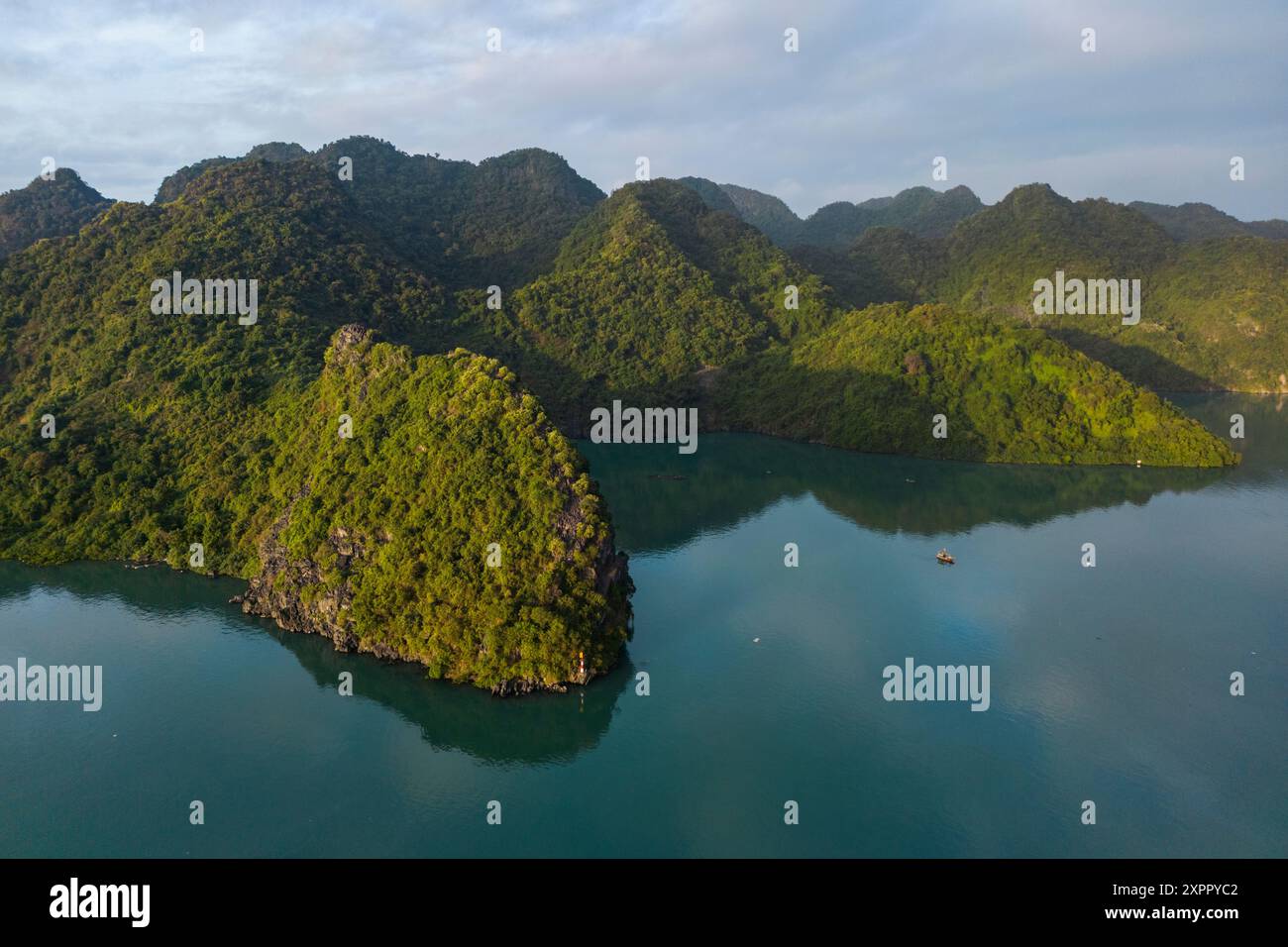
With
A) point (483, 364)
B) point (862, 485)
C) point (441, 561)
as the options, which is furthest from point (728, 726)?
point (862, 485)

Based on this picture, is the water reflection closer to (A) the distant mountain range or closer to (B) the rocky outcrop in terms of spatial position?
(A) the distant mountain range

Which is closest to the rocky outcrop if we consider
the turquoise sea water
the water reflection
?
the turquoise sea water

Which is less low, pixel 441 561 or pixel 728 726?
pixel 441 561

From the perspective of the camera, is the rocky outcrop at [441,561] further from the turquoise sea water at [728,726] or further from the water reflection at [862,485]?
the water reflection at [862,485]

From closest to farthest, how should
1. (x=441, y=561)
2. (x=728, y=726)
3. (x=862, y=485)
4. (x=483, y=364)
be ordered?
(x=728, y=726) → (x=441, y=561) → (x=483, y=364) → (x=862, y=485)

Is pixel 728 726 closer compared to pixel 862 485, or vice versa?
pixel 728 726

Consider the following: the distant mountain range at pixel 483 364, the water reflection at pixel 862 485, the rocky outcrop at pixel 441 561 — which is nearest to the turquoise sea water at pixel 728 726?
the rocky outcrop at pixel 441 561

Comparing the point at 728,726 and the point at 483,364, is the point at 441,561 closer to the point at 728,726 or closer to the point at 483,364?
the point at 483,364

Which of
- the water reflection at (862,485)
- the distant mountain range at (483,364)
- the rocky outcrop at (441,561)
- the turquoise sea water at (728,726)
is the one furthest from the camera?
the water reflection at (862,485)

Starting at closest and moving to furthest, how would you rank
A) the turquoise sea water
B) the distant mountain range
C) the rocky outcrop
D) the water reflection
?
→ the turquoise sea water < the rocky outcrop < the distant mountain range < the water reflection

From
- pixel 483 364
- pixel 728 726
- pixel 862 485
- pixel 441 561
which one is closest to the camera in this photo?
pixel 728 726
